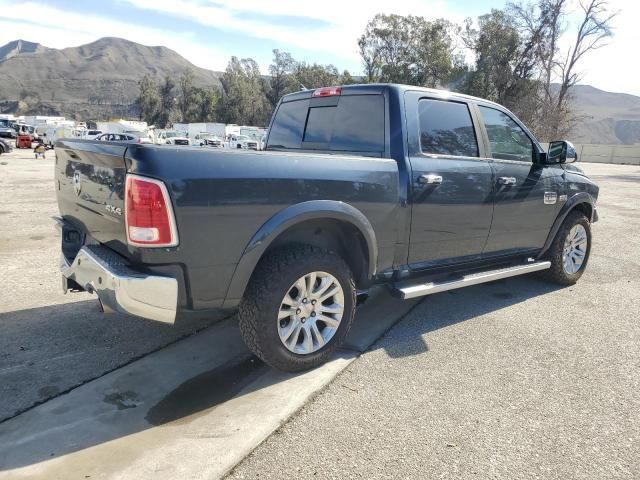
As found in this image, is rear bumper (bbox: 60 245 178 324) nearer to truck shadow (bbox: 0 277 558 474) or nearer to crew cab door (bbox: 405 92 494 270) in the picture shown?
truck shadow (bbox: 0 277 558 474)

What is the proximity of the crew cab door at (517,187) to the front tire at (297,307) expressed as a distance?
1.79 metres

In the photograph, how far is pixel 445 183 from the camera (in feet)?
12.5

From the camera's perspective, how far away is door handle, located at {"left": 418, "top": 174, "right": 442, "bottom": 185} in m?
3.62

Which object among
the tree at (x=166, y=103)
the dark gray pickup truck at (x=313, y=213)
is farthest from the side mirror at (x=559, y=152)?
the tree at (x=166, y=103)

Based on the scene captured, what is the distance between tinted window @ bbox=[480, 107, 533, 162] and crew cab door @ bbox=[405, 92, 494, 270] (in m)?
0.23

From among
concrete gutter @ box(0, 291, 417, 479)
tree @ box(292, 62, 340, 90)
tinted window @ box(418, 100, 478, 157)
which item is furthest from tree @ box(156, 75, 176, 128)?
concrete gutter @ box(0, 291, 417, 479)

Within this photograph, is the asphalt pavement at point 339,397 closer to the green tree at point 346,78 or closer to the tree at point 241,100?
the green tree at point 346,78

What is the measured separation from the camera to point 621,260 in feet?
22.6

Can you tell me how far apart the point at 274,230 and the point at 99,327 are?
1961 mm

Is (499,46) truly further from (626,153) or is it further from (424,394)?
(424,394)

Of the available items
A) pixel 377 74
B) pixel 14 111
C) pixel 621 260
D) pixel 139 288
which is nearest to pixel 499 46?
pixel 377 74

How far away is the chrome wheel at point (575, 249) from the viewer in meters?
5.39

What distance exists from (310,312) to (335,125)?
1660 mm

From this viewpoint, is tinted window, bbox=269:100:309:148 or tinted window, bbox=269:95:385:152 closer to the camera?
tinted window, bbox=269:95:385:152
